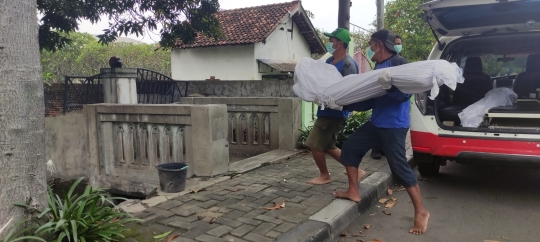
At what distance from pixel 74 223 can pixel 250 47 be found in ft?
49.4

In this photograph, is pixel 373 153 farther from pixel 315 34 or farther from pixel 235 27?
pixel 315 34

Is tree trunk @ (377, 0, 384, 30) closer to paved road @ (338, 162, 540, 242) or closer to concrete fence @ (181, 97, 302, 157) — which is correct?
concrete fence @ (181, 97, 302, 157)

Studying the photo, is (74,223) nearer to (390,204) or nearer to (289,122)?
(390,204)

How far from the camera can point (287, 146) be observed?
653 cm

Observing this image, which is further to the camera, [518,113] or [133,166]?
[133,166]

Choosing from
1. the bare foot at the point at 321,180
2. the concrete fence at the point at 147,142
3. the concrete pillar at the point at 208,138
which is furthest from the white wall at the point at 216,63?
the bare foot at the point at 321,180

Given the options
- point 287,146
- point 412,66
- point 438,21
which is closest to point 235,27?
point 287,146

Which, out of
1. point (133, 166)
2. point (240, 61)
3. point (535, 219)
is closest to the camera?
point (535, 219)

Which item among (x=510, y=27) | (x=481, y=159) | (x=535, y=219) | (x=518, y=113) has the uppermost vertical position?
(x=510, y=27)

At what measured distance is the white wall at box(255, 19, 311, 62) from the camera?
1797 centimetres

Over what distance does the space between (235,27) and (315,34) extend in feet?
14.3

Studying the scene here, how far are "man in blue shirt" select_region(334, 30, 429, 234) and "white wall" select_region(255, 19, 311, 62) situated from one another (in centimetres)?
1383

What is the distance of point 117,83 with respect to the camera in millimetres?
7594

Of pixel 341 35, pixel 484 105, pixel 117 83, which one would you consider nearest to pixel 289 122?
pixel 341 35
